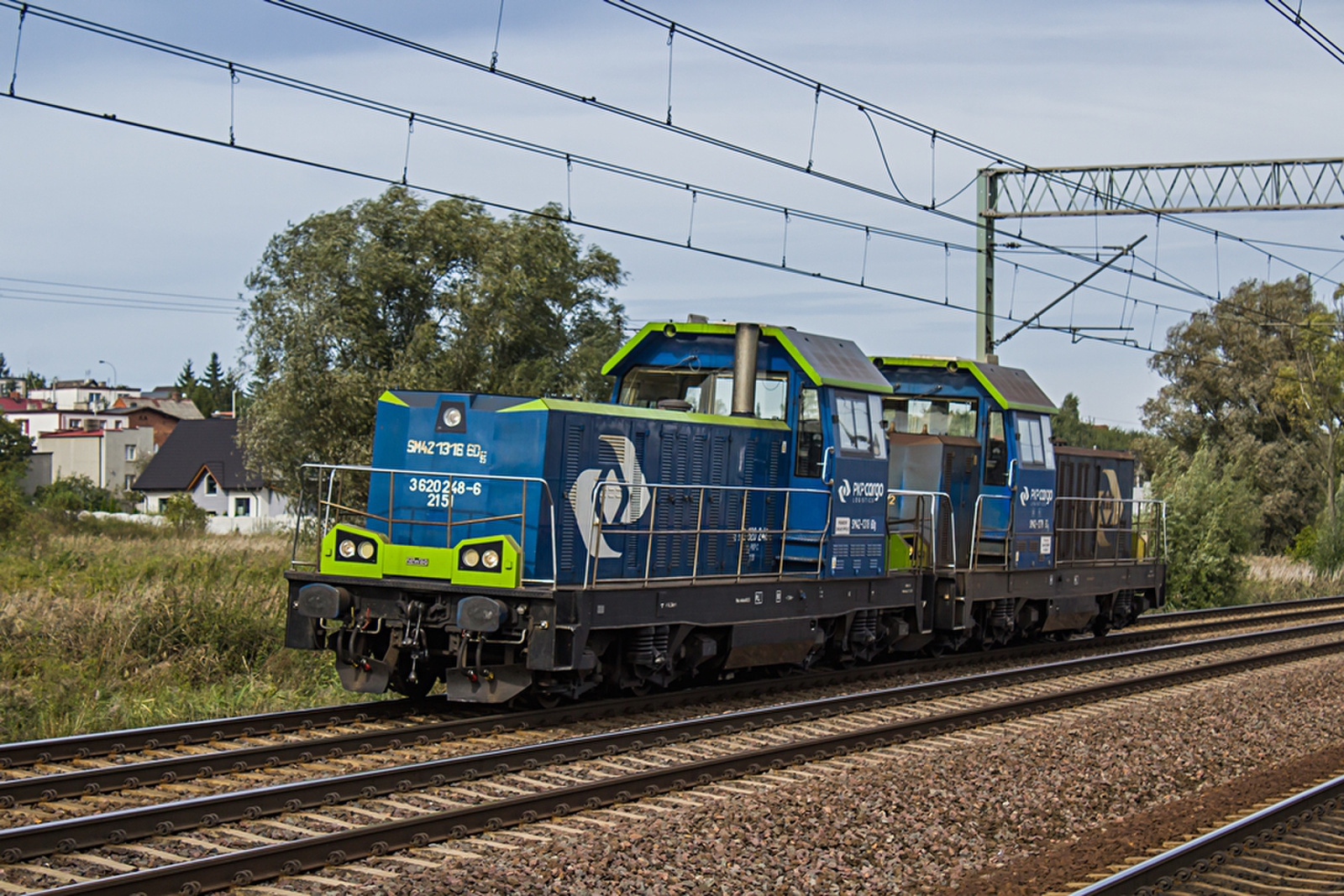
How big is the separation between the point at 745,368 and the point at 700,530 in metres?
1.72

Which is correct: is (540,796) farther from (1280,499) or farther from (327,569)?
(1280,499)

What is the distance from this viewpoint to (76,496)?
5572 centimetres

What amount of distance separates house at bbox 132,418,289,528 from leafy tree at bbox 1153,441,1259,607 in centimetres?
4140

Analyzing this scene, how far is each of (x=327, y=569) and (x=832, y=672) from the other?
547 centimetres

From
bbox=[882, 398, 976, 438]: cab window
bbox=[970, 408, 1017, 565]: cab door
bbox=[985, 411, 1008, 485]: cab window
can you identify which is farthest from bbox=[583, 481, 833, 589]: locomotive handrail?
bbox=[985, 411, 1008, 485]: cab window

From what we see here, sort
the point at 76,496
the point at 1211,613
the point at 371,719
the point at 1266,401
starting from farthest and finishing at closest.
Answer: the point at 76,496, the point at 1266,401, the point at 1211,613, the point at 371,719

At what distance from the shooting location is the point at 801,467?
12477 mm

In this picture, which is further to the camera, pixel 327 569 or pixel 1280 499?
pixel 1280 499

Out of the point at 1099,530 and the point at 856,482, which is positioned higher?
the point at 856,482

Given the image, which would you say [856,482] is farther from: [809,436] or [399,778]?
[399,778]

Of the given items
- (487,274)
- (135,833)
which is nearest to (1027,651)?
(135,833)

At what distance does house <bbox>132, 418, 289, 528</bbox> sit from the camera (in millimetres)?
60719

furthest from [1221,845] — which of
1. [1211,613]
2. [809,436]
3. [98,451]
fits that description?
[98,451]

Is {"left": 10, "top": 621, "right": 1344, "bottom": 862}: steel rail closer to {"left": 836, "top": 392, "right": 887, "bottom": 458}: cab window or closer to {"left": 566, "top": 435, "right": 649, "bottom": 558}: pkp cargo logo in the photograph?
{"left": 566, "top": 435, "right": 649, "bottom": 558}: pkp cargo logo
